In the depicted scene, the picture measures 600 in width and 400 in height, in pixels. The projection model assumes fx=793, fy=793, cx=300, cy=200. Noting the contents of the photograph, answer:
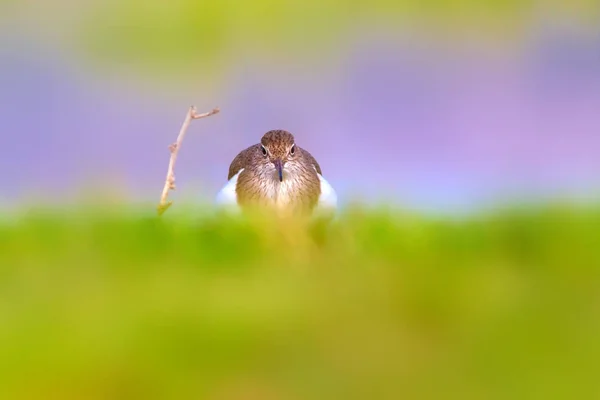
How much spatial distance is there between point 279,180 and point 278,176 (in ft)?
0.19

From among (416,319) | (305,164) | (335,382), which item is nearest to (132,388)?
(335,382)

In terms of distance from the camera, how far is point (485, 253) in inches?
58.5

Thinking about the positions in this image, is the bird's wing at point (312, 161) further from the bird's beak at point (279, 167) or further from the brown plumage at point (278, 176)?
the bird's beak at point (279, 167)

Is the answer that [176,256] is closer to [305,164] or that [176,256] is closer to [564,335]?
[564,335]

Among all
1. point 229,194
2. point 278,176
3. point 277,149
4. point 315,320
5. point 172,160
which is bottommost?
point 315,320

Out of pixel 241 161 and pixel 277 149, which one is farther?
pixel 241 161

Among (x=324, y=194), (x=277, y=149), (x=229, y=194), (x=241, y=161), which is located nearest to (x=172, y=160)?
(x=229, y=194)

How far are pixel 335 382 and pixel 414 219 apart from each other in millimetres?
843

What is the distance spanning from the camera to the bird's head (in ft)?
13.8

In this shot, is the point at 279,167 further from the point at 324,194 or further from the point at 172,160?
the point at 172,160

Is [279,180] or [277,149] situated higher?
[277,149]

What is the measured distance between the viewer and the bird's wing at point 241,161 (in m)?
4.41

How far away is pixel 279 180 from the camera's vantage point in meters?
4.07

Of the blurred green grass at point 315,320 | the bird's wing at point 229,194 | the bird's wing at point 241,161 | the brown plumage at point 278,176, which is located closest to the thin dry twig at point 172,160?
the bird's wing at point 229,194
